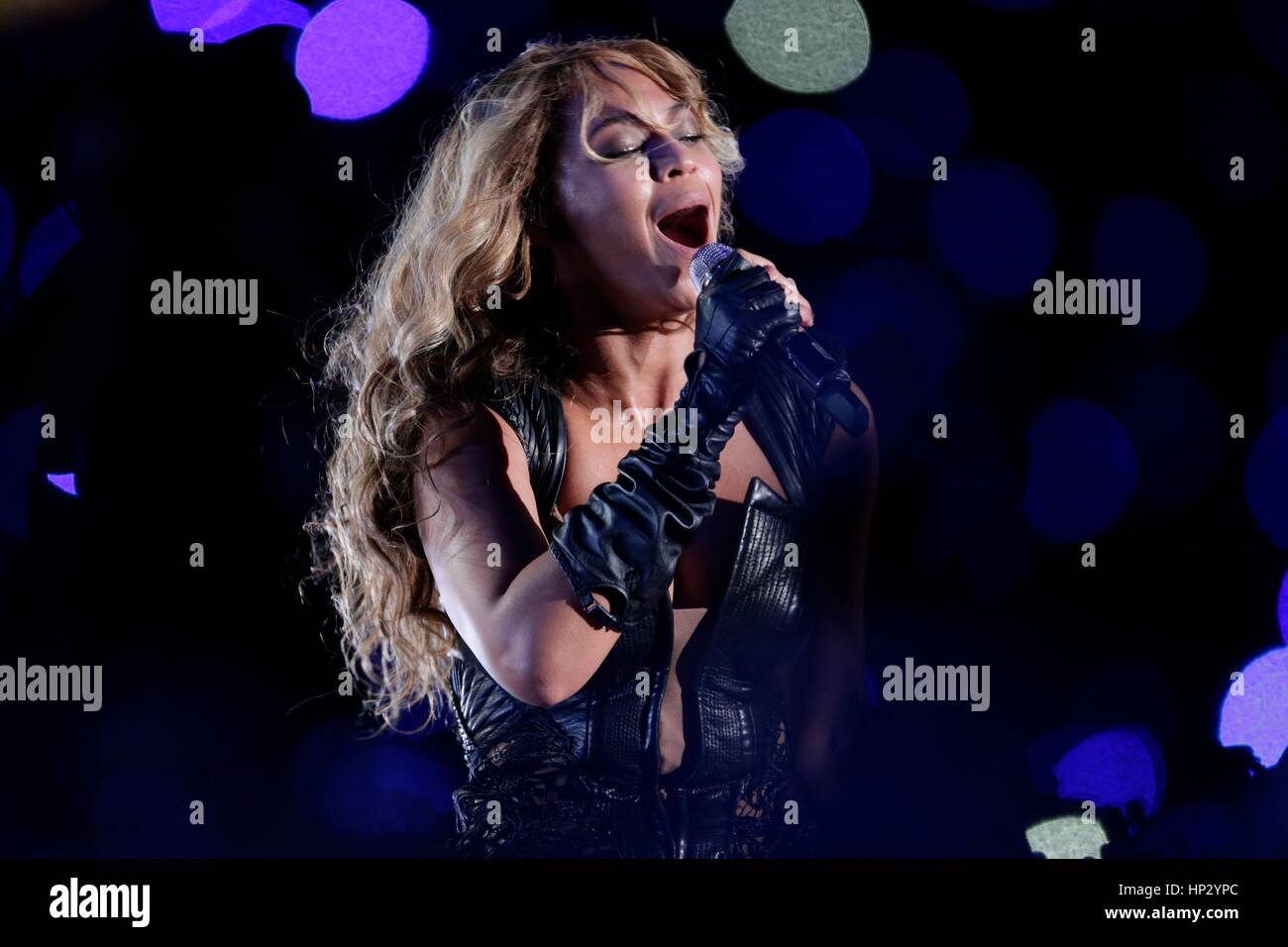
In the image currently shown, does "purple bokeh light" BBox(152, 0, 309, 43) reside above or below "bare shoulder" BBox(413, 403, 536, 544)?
above

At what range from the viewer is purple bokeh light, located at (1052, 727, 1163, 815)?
2.48 m

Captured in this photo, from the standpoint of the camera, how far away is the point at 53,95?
2490 mm

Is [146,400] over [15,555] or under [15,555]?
over

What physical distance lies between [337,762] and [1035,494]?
151 cm

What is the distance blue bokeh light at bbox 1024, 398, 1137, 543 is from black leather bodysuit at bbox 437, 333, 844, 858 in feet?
1.66

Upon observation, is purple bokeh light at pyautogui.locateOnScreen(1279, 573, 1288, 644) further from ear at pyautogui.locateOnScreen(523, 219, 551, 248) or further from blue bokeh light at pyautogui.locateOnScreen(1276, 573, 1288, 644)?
ear at pyautogui.locateOnScreen(523, 219, 551, 248)

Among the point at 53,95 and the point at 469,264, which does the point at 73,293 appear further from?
the point at 469,264

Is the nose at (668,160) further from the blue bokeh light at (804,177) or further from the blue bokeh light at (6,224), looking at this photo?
the blue bokeh light at (6,224)

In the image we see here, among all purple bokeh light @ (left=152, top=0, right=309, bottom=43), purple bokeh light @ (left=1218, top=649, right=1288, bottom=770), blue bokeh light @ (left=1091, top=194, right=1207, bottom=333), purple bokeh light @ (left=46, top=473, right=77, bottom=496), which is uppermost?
purple bokeh light @ (left=152, top=0, right=309, bottom=43)

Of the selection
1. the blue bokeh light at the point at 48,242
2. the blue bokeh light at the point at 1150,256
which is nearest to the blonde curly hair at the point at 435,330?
the blue bokeh light at the point at 48,242

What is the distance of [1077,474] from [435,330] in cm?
132

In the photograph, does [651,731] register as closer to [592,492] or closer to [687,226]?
[592,492]

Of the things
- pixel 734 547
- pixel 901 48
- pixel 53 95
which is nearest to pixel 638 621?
pixel 734 547

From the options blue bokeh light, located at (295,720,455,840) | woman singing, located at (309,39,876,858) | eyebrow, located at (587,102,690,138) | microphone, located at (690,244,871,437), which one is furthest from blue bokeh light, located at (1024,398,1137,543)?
blue bokeh light, located at (295,720,455,840)
